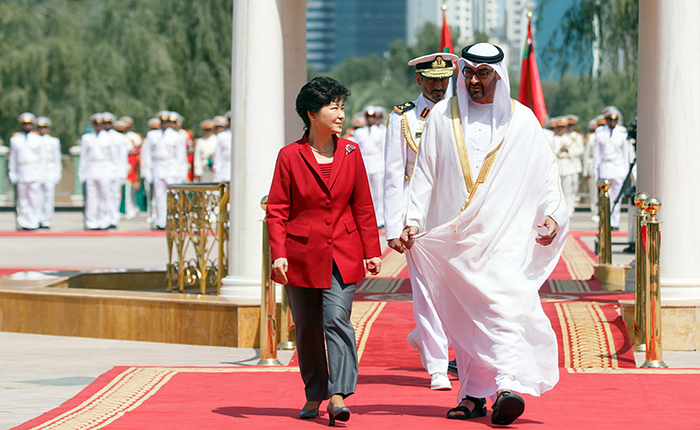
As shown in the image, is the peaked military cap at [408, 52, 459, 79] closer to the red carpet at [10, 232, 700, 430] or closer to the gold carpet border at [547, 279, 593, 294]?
the red carpet at [10, 232, 700, 430]

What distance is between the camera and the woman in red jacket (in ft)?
20.7

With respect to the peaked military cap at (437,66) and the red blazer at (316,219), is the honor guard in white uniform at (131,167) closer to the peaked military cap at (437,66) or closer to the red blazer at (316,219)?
the peaked military cap at (437,66)

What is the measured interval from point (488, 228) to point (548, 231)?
0.31m

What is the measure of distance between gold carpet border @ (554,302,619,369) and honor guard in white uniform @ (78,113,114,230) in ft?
53.7

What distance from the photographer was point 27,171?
81.7 ft

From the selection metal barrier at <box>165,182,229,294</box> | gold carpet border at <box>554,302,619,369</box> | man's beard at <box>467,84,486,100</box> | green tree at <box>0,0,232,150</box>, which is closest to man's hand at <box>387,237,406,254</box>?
man's beard at <box>467,84,486,100</box>

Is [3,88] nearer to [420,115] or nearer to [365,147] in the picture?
[365,147]

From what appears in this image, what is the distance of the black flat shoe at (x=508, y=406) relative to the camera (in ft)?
19.8

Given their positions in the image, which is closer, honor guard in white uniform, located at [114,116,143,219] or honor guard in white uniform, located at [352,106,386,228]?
honor guard in white uniform, located at [352,106,386,228]

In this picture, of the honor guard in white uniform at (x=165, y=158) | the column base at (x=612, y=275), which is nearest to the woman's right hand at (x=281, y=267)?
the column base at (x=612, y=275)

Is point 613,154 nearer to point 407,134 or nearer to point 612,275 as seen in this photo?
point 612,275

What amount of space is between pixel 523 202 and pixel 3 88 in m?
31.3

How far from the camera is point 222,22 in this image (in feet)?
116

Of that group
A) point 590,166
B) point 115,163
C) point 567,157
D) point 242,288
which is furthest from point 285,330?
point 567,157
